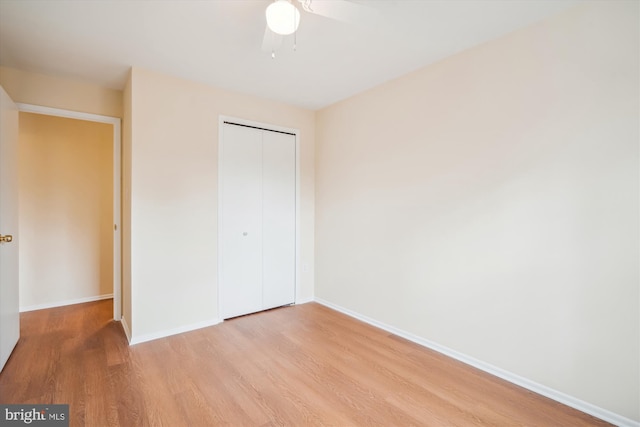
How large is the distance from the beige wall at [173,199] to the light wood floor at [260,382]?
30 centimetres

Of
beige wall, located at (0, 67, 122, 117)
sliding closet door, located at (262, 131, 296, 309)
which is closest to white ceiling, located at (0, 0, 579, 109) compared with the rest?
beige wall, located at (0, 67, 122, 117)

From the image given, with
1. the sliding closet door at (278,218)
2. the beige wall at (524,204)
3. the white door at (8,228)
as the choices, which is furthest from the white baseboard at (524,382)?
the white door at (8,228)

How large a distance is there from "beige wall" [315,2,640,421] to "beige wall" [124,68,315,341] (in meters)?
1.68

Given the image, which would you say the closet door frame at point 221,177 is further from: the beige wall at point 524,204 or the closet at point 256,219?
the beige wall at point 524,204

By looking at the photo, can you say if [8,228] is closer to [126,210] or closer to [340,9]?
[126,210]

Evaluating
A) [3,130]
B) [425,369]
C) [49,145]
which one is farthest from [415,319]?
[49,145]

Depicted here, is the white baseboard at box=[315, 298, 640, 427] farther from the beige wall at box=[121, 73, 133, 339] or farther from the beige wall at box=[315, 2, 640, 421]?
the beige wall at box=[121, 73, 133, 339]

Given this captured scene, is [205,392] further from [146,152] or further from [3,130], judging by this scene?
[3,130]

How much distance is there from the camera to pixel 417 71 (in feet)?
8.72

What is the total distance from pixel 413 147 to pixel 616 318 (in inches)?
69.9

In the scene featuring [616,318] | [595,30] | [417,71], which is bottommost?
[616,318]

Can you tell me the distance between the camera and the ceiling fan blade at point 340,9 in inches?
57.9

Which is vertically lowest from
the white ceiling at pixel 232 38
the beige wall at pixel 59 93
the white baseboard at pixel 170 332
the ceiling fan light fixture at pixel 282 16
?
the white baseboard at pixel 170 332

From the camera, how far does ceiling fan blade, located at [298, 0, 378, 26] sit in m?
1.47
